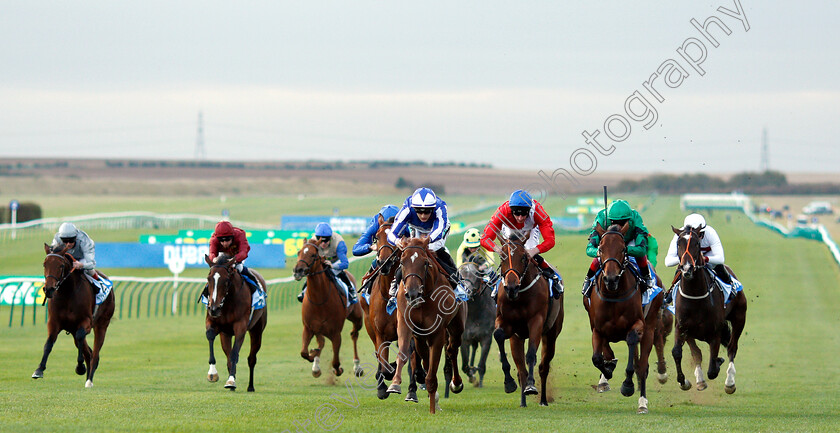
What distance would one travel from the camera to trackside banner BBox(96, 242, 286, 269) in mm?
33000

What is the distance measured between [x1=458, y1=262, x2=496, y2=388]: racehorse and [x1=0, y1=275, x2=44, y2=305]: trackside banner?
11653mm

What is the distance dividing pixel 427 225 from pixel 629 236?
2250 mm

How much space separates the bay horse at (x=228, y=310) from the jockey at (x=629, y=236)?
4349 mm

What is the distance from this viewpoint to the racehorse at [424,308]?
10.6m

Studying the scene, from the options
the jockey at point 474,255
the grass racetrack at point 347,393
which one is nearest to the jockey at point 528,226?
the grass racetrack at point 347,393

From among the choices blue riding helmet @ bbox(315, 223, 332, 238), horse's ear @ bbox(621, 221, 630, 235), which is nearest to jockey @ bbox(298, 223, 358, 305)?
blue riding helmet @ bbox(315, 223, 332, 238)

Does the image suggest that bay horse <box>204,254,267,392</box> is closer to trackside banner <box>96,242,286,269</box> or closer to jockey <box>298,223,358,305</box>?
jockey <box>298,223,358,305</box>

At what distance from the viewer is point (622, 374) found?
55.9 feet

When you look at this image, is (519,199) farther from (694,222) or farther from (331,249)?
(331,249)

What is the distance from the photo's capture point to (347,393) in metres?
13.6

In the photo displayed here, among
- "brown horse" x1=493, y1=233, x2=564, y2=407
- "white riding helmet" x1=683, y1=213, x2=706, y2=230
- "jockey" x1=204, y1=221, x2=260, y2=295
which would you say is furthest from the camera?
"jockey" x1=204, y1=221, x2=260, y2=295

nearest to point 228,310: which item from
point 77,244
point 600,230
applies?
point 77,244

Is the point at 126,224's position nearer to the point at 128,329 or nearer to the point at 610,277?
the point at 128,329

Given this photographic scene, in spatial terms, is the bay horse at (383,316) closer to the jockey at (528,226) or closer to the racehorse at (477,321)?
the jockey at (528,226)
